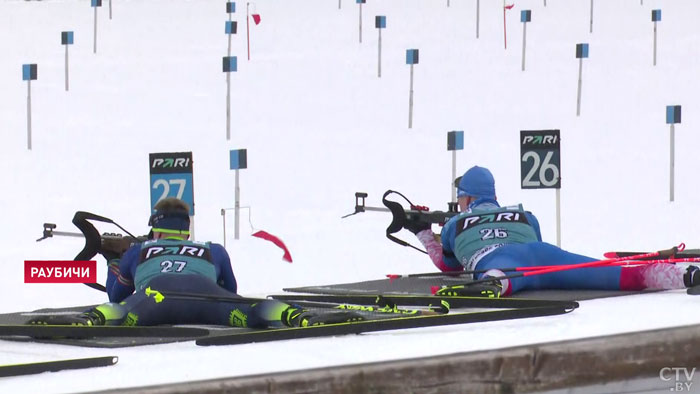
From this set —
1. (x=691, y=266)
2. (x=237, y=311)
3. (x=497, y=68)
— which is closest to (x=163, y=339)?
(x=237, y=311)

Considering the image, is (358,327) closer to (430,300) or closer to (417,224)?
(430,300)

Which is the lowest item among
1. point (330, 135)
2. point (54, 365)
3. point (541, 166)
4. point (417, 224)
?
point (54, 365)

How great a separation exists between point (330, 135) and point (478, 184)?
9861mm

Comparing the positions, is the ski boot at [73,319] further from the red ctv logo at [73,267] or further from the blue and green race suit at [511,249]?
the blue and green race suit at [511,249]

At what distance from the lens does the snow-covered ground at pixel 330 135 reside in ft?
23.2

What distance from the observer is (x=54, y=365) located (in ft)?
19.4

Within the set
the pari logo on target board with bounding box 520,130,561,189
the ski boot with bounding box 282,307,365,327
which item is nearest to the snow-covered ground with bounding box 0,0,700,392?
the ski boot with bounding box 282,307,365,327

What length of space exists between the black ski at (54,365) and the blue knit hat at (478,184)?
341 cm

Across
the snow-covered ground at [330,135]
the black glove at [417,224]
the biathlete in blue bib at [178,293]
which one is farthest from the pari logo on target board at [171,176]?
the biathlete in blue bib at [178,293]

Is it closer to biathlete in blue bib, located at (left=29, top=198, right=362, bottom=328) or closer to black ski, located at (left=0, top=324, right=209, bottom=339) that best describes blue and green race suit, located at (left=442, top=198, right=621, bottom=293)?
biathlete in blue bib, located at (left=29, top=198, right=362, bottom=328)

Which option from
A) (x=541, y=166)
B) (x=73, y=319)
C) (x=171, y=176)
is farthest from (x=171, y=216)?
(x=541, y=166)

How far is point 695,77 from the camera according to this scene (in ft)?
72.1

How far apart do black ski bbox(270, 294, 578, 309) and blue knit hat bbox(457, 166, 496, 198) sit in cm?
103

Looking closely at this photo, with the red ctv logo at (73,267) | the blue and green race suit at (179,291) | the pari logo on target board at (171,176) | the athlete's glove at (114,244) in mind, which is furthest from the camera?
the pari logo on target board at (171,176)
